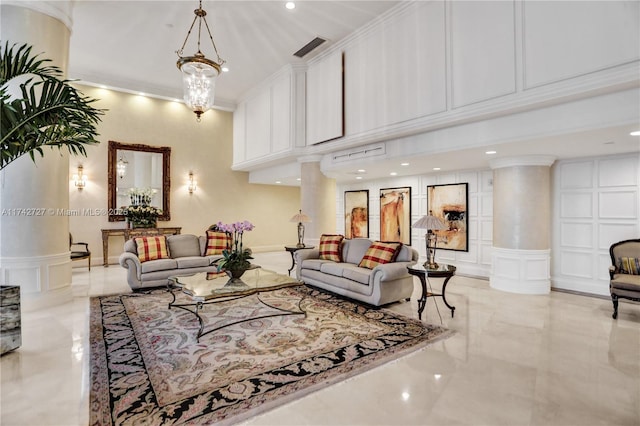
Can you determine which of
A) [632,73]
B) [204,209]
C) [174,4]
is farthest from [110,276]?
[632,73]

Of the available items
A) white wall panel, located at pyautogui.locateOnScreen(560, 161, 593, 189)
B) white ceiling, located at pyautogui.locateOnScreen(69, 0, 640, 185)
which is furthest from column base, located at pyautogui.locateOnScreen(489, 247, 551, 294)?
white ceiling, located at pyautogui.locateOnScreen(69, 0, 640, 185)

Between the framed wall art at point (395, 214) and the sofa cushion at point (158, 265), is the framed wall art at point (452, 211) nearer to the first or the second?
the framed wall art at point (395, 214)

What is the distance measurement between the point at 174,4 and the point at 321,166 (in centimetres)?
393

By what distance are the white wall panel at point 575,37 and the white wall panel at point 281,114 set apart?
188 inches

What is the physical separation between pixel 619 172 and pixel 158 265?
7458 mm

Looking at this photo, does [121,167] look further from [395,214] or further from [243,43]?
[395,214]

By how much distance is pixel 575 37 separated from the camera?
3670mm

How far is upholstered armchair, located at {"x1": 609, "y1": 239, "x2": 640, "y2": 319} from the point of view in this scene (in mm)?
4074

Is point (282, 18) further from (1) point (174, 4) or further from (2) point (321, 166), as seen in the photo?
(2) point (321, 166)

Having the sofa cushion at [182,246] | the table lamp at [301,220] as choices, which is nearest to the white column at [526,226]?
the table lamp at [301,220]

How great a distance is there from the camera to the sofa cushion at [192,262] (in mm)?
5855

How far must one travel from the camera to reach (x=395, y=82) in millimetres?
5469

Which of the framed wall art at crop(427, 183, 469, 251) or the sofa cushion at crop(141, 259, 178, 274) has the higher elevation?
the framed wall art at crop(427, 183, 469, 251)

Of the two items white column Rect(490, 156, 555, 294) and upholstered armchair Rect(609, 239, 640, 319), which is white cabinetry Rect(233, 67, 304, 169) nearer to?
white column Rect(490, 156, 555, 294)
